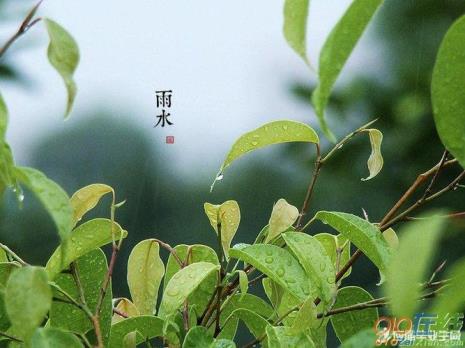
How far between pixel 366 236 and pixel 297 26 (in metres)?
0.19

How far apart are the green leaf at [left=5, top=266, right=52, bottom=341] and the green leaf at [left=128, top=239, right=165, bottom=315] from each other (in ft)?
0.68

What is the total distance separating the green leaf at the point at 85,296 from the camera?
1.66 ft

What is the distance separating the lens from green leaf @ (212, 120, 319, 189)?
492 mm

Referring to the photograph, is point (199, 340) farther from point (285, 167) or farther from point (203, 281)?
point (285, 167)

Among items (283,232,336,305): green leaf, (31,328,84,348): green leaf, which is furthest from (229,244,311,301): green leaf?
(31,328,84,348): green leaf

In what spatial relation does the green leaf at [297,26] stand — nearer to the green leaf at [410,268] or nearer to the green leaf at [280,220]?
the green leaf at [410,268]

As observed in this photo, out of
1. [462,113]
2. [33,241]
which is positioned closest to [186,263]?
[462,113]

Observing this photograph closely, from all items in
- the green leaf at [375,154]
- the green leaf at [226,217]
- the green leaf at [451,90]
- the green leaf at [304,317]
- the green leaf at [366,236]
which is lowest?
the green leaf at [304,317]

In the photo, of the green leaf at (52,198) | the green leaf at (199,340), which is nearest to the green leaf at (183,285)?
the green leaf at (199,340)

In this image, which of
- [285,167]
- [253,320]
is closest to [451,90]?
[253,320]

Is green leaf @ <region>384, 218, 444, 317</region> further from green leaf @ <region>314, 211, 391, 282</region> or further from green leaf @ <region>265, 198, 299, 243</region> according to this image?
green leaf @ <region>265, 198, 299, 243</region>

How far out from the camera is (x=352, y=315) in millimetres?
539

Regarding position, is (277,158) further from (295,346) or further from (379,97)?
(295,346)

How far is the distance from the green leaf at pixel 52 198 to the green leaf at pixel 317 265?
150 mm
